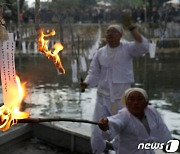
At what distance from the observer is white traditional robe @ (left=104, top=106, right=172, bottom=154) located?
3.63m

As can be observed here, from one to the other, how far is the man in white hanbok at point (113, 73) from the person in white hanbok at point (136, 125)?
3.70ft

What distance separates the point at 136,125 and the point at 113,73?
1425 mm

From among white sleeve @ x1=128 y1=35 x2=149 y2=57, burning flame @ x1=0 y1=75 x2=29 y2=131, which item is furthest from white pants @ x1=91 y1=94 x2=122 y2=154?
burning flame @ x1=0 y1=75 x2=29 y2=131

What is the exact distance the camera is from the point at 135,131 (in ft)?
12.0

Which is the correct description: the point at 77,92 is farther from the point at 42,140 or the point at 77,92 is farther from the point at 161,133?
the point at 161,133

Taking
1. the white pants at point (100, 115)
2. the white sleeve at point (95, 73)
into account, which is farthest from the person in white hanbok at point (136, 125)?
the white sleeve at point (95, 73)

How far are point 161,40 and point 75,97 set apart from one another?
39.2ft

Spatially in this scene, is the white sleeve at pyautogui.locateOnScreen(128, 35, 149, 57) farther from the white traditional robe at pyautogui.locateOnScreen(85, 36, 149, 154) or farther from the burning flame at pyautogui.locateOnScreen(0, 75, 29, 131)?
the burning flame at pyautogui.locateOnScreen(0, 75, 29, 131)

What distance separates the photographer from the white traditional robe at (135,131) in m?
3.63

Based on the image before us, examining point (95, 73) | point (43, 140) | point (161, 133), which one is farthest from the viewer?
point (43, 140)

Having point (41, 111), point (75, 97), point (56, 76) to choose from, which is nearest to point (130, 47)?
point (41, 111)

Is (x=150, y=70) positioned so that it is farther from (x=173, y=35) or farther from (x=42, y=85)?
(x=173, y=35)

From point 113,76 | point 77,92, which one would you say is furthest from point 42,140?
point 77,92

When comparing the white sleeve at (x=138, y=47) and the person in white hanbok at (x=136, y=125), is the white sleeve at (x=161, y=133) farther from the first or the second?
the white sleeve at (x=138, y=47)
